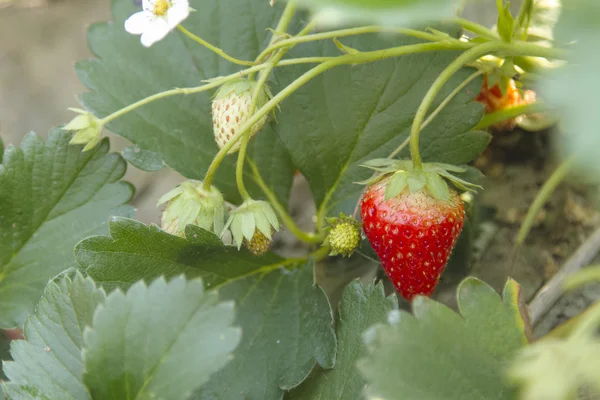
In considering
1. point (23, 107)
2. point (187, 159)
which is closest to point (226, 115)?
point (187, 159)

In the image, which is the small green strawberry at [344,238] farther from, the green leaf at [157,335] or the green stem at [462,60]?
the green leaf at [157,335]

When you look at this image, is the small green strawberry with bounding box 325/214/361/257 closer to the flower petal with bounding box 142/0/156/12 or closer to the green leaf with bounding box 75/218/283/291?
the green leaf with bounding box 75/218/283/291

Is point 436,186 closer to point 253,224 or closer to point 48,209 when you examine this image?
point 253,224

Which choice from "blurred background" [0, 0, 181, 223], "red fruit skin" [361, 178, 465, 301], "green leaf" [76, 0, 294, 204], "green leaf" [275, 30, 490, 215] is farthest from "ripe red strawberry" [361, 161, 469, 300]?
"blurred background" [0, 0, 181, 223]

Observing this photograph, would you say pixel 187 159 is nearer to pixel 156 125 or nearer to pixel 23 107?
pixel 156 125

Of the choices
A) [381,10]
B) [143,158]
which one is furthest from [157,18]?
[381,10]
